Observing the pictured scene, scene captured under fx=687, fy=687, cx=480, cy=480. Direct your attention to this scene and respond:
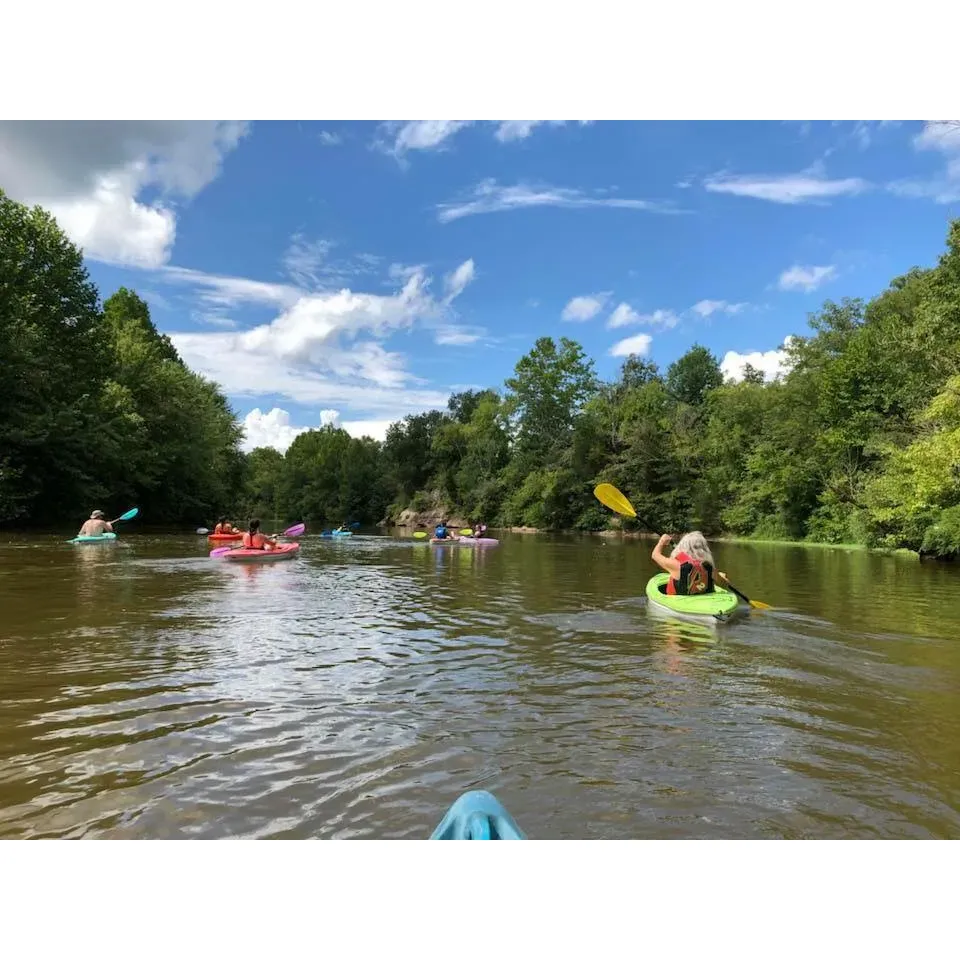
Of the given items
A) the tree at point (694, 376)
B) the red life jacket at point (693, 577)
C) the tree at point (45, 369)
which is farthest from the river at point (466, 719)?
the tree at point (694, 376)

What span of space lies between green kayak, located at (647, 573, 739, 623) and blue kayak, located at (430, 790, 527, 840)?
623cm

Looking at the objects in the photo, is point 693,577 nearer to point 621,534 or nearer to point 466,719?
point 466,719

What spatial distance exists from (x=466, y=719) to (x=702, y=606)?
4780 mm

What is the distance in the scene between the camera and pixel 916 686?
18.3 ft

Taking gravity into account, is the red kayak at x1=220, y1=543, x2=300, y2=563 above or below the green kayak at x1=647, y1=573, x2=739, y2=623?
above

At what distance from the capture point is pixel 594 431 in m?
45.4

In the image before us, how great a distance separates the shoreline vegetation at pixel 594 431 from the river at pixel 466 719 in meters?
11.7

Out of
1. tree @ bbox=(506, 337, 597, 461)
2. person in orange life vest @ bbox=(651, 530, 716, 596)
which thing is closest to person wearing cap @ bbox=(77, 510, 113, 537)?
person in orange life vest @ bbox=(651, 530, 716, 596)

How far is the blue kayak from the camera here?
260cm

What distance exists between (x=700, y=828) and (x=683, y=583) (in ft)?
19.9

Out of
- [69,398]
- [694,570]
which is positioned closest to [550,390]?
[69,398]

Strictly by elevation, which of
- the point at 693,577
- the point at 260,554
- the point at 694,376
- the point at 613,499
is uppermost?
the point at 694,376

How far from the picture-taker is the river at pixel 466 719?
10.5 feet

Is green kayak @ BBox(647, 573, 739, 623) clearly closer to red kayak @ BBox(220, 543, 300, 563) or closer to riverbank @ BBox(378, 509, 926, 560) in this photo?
red kayak @ BBox(220, 543, 300, 563)
